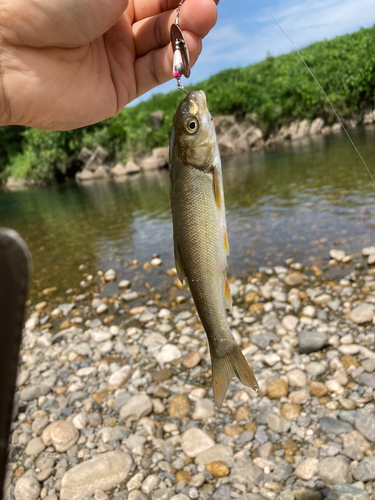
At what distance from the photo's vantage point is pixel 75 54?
9.65ft

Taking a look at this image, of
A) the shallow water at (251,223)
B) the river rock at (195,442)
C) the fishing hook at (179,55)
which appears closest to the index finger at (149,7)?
the fishing hook at (179,55)

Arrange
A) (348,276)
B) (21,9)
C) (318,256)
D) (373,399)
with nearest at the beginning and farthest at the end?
1. (21,9)
2. (373,399)
3. (348,276)
4. (318,256)

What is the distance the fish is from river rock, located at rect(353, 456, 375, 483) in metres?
1.63

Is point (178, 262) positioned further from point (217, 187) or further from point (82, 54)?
point (82, 54)

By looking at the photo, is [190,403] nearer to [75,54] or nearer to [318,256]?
[75,54]

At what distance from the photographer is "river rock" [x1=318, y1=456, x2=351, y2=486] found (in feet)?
10.2

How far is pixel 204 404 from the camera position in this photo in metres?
4.18

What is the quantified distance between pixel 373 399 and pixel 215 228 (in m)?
2.72

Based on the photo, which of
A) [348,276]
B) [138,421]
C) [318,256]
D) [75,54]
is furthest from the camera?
[318,256]

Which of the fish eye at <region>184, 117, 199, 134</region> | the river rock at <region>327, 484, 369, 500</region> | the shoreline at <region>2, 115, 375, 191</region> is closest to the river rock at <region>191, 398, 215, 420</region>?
the river rock at <region>327, 484, 369, 500</region>

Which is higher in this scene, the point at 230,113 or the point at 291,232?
the point at 230,113

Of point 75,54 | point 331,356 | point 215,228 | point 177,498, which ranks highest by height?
point 75,54

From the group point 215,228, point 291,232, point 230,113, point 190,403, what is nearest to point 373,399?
point 190,403

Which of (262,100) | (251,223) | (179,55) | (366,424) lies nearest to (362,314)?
(366,424)
